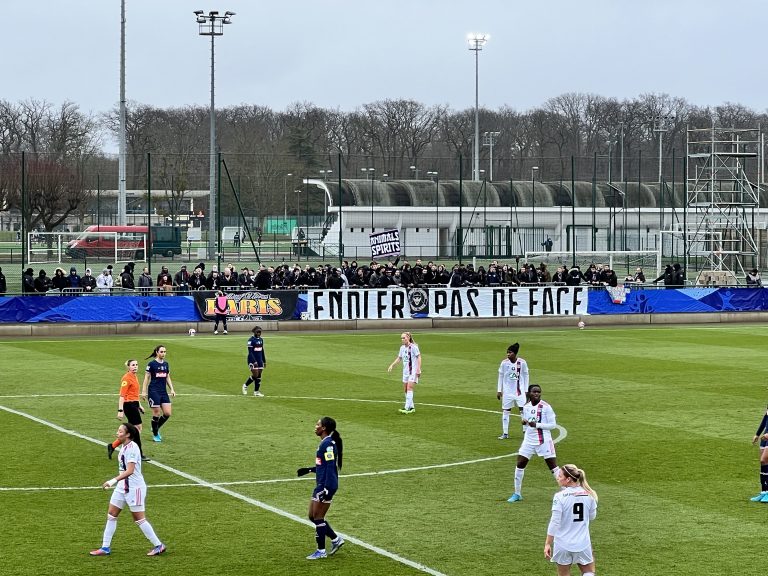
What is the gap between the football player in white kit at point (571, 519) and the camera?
1299cm

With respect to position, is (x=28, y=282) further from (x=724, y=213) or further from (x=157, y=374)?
(x=724, y=213)

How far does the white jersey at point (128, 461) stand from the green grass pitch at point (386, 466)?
3.28ft

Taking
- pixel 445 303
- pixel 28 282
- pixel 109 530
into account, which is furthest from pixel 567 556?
pixel 28 282

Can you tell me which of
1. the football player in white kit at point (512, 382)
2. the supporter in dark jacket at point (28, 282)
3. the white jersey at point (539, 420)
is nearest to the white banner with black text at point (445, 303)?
the supporter in dark jacket at point (28, 282)

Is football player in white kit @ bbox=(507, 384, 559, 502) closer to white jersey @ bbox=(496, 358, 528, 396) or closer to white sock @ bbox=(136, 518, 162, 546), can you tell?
white jersey @ bbox=(496, 358, 528, 396)

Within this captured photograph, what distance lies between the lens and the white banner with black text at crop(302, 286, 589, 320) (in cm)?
5166

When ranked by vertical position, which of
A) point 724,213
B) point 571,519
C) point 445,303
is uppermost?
point 724,213

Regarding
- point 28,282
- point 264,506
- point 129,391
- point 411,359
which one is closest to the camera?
point 264,506

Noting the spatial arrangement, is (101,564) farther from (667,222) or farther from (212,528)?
(667,222)

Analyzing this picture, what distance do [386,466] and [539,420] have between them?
433 cm

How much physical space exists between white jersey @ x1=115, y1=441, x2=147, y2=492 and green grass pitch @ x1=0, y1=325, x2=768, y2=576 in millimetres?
1000

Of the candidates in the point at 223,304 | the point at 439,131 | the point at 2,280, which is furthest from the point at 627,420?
the point at 439,131

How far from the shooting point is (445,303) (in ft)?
173

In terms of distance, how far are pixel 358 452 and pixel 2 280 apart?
2943 centimetres
